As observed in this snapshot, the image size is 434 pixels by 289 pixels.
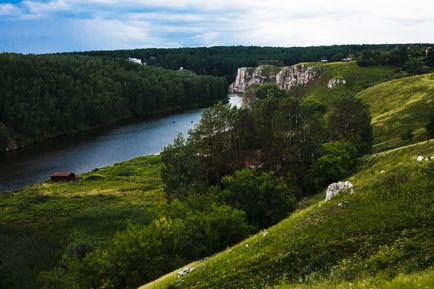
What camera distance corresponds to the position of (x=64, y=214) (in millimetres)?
76375

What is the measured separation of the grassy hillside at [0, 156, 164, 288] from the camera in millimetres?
56938

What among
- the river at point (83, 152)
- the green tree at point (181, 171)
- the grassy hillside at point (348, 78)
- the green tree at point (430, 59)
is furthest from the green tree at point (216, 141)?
the green tree at point (430, 59)

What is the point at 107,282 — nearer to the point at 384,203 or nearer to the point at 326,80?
the point at 384,203

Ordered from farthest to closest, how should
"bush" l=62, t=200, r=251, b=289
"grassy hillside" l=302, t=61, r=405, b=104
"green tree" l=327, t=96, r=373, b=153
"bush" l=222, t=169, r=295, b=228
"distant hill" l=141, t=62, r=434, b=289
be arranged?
"grassy hillside" l=302, t=61, r=405, b=104 < "green tree" l=327, t=96, r=373, b=153 < "bush" l=222, t=169, r=295, b=228 < "bush" l=62, t=200, r=251, b=289 < "distant hill" l=141, t=62, r=434, b=289

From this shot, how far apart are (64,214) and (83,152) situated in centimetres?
6021

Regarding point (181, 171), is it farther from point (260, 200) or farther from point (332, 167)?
point (332, 167)

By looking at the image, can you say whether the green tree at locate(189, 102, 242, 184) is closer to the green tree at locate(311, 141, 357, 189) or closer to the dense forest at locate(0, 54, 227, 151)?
the green tree at locate(311, 141, 357, 189)

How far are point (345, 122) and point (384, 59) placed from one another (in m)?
113

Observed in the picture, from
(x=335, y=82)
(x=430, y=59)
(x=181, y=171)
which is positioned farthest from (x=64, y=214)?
(x=430, y=59)

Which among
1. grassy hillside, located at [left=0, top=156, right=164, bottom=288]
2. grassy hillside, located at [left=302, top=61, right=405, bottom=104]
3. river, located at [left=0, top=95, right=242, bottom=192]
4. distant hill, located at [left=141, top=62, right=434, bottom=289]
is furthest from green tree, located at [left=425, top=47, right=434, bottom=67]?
distant hill, located at [left=141, top=62, right=434, bottom=289]

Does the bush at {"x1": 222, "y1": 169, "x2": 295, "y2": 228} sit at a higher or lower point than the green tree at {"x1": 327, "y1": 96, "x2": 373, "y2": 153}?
lower

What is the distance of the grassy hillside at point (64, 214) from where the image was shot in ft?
187

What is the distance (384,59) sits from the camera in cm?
18188

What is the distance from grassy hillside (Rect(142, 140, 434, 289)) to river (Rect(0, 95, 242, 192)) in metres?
81.9
